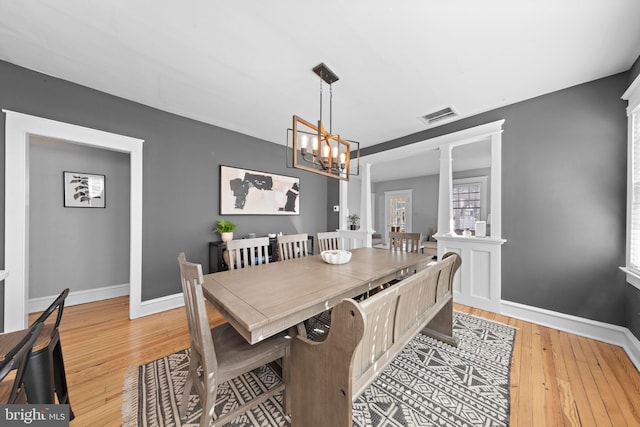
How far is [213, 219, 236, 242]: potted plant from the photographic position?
3326 millimetres

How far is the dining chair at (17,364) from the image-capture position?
2.27 feet

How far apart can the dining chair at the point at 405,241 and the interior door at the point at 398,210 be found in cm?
463

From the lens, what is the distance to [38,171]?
2896mm

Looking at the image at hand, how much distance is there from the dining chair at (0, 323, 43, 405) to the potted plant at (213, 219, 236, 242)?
2.29 meters

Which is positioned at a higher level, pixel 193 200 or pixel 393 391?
pixel 193 200

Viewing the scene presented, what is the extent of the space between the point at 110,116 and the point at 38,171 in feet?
4.43

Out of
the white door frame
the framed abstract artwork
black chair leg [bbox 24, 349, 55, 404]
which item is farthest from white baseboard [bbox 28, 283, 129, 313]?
black chair leg [bbox 24, 349, 55, 404]

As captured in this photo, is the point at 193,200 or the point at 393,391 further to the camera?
the point at 193,200

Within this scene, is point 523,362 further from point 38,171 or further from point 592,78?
point 38,171

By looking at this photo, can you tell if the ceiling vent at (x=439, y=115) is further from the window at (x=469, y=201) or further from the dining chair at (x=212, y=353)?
the window at (x=469, y=201)

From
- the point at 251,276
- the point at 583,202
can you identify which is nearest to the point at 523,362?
the point at 583,202

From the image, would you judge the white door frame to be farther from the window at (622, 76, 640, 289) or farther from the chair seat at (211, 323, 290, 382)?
the window at (622, 76, 640, 289)

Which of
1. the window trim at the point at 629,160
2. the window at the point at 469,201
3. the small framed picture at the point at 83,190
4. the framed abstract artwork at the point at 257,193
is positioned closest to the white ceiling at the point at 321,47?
the window trim at the point at 629,160

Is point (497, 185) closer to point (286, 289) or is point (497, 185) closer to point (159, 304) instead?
point (286, 289)
